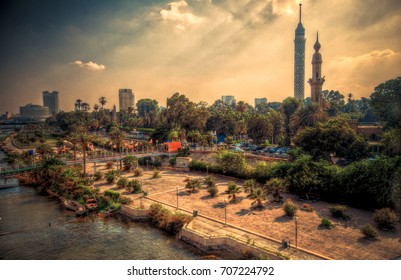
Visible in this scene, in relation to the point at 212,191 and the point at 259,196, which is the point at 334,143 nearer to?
the point at 259,196

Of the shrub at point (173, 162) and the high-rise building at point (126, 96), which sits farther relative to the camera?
the shrub at point (173, 162)

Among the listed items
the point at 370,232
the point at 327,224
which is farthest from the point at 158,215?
the point at 370,232

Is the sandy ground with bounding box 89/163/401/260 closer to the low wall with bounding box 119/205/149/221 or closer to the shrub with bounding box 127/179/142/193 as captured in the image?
the shrub with bounding box 127/179/142/193

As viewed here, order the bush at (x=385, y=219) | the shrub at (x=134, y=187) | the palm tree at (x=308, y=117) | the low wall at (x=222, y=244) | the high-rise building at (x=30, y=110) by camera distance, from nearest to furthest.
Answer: the low wall at (x=222, y=244) < the bush at (x=385, y=219) < the high-rise building at (x=30, y=110) < the shrub at (x=134, y=187) < the palm tree at (x=308, y=117)

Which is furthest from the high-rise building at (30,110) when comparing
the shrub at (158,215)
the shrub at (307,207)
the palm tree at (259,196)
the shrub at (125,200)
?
the shrub at (307,207)

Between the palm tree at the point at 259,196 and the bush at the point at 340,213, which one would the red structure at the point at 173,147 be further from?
the bush at the point at 340,213

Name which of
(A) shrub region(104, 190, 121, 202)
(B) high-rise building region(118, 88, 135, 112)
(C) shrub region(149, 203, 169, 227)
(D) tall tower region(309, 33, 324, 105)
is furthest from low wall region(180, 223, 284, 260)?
(D) tall tower region(309, 33, 324, 105)
